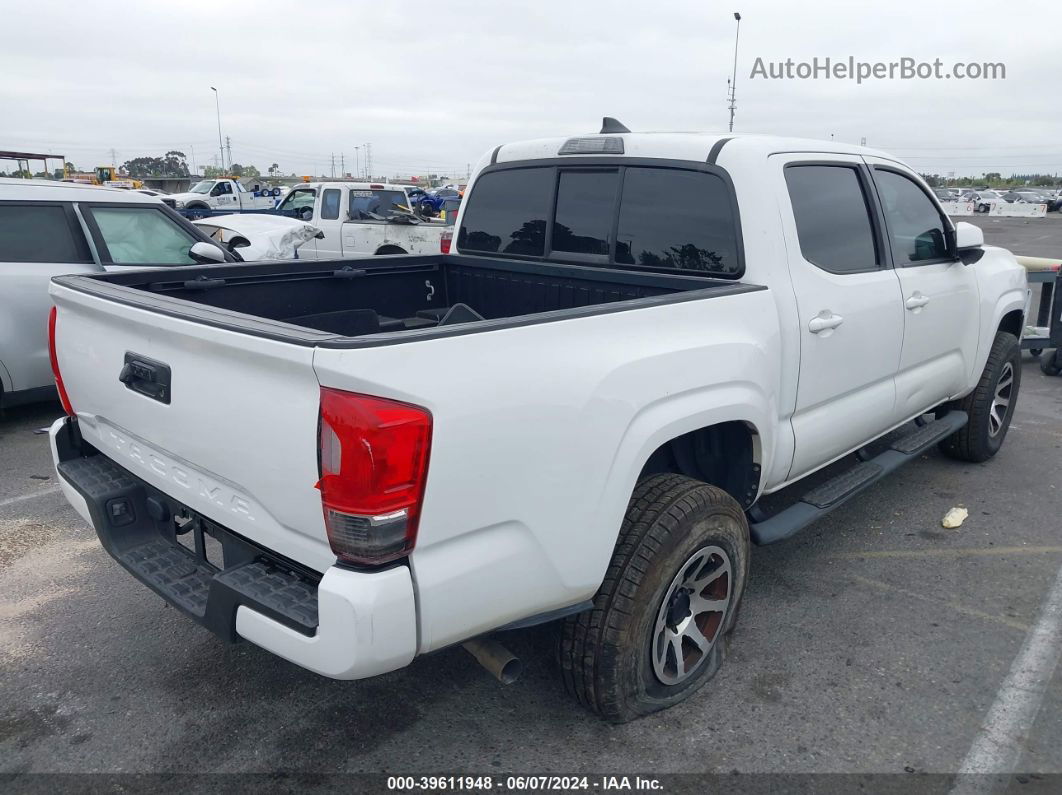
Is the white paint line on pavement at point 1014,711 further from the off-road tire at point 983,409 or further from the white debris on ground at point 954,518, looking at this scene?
the off-road tire at point 983,409

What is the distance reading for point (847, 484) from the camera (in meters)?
3.83

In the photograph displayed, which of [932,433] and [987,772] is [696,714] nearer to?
[987,772]

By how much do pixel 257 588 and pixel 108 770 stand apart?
94 cm

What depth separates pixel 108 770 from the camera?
8.50 ft

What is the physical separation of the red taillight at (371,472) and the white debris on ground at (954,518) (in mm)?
3629

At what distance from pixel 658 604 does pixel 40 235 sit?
5.68 metres

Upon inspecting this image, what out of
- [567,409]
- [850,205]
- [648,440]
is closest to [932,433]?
[850,205]

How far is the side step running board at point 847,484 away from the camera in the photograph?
3371mm

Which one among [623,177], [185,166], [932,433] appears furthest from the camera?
[185,166]

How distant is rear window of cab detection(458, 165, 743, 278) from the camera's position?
335 cm

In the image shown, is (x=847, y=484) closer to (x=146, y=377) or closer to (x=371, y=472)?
(x=371, y=472)

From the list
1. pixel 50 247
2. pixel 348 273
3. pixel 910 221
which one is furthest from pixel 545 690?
pixel 50 247

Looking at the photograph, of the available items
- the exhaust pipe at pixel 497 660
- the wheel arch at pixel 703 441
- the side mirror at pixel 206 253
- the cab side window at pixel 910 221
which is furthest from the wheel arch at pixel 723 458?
the side mirror at pixel 206 253

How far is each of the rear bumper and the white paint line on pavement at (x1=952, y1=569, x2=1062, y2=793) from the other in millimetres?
1881
